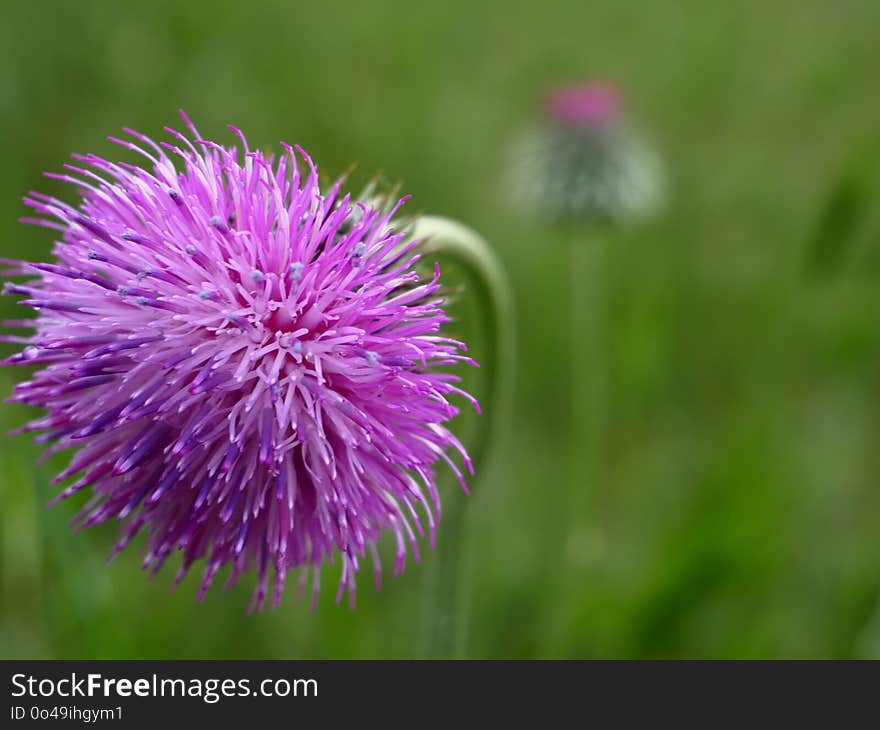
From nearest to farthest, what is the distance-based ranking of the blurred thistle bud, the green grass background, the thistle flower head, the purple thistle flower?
the purple thistle flower < the green grass background < the blurred thistle bud < the thistle flower head

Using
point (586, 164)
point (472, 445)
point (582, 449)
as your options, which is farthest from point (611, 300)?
point (472, 445)

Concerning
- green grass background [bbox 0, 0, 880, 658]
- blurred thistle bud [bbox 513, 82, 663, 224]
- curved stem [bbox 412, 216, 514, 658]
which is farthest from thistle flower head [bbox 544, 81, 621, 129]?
curved stem [bbox 412, 216, 514, 658]

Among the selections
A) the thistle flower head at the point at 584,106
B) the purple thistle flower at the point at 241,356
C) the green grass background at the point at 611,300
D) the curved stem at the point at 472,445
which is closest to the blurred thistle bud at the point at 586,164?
the thistle flower head at the point at 584,106

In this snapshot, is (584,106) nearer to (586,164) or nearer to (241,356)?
(586,164)

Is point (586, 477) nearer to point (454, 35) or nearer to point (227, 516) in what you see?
point (227, 516)

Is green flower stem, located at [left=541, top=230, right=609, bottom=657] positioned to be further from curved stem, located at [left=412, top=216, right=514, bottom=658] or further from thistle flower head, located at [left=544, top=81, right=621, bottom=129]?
curved stem, located at [left=412, top=216, right=514, bottom=658]
